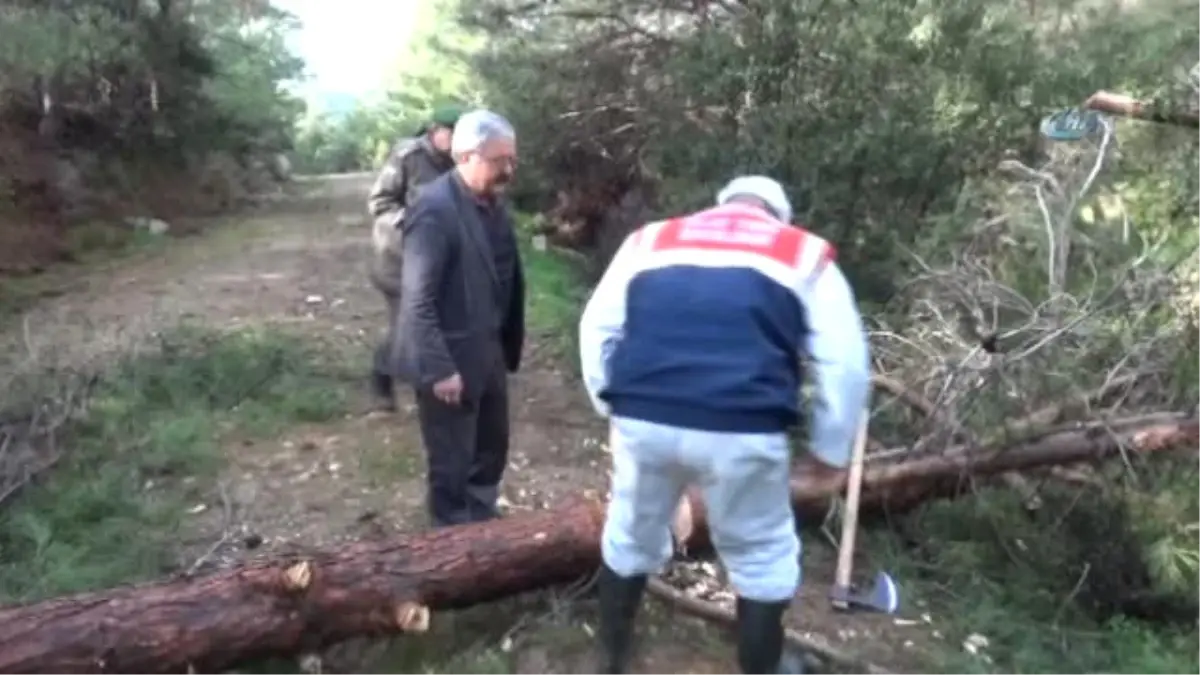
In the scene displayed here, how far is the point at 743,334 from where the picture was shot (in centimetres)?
390

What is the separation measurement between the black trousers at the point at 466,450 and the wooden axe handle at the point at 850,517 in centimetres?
135

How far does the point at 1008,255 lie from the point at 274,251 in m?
8.69

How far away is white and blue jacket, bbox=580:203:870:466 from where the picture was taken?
389cm

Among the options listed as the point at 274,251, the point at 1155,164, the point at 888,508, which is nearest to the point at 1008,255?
the point at 1155,164

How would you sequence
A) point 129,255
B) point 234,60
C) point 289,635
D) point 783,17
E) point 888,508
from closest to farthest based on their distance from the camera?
point 289,635 → point 888,508 → point 783,17 → point 129,255 → point 234,60

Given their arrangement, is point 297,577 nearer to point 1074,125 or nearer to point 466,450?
point 466,450

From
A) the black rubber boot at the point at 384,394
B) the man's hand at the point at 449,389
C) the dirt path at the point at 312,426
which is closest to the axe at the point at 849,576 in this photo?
the dirt path at the point at 312,426

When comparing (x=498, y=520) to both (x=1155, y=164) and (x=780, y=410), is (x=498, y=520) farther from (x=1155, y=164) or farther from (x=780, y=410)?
(x=1155, y=164)

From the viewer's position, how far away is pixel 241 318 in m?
10.5

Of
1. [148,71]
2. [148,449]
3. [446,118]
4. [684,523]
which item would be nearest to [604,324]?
[684,523]

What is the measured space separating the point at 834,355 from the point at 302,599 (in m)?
1.87

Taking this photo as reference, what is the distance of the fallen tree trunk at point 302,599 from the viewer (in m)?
4.25

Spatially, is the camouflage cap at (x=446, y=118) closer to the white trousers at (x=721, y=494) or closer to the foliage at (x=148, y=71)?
the white trousers at (x=721, y=494)

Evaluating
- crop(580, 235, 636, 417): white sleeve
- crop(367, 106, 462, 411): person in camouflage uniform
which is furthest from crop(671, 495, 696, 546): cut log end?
crop(367, 106, 462, 411): person in camouflage uniform
